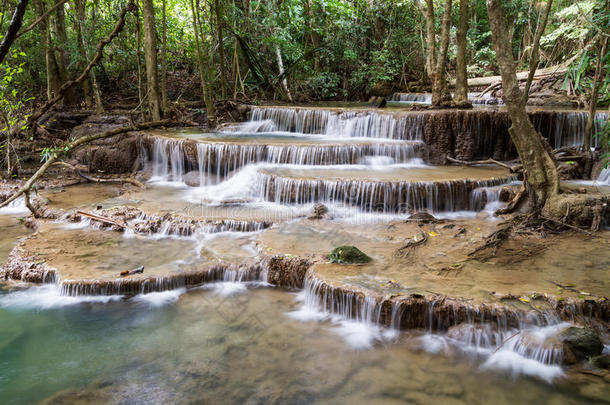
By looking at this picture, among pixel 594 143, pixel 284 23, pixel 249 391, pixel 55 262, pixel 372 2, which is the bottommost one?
pixel 249 391

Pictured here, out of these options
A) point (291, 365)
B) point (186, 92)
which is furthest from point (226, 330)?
point (186, 92)

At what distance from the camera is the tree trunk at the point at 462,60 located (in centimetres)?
1033

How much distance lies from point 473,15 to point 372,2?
7.16m

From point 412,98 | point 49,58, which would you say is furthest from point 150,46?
point 412,98

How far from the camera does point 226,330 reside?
4680 mm

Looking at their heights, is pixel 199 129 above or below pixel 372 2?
below

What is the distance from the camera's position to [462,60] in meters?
10.9

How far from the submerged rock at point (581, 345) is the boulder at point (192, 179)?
7.70m

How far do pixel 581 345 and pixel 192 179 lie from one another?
8.00 m

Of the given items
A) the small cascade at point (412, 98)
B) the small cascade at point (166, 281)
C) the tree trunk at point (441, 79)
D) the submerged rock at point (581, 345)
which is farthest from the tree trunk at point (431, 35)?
the submerged rock at point (581, 345)

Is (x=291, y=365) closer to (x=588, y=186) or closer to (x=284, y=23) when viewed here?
(x=588, y=186)

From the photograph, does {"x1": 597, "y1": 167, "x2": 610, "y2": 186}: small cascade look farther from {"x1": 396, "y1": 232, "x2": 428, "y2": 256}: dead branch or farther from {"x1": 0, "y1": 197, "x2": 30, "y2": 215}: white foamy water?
{"x1": 0, "y1": 197, "x2": 30, "y2": 215}: white foamy water

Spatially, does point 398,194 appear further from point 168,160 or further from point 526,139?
point 168,160

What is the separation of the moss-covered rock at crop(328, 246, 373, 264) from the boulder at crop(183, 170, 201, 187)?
17.1ft
